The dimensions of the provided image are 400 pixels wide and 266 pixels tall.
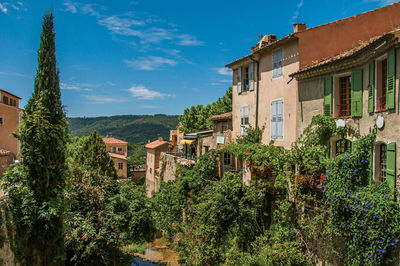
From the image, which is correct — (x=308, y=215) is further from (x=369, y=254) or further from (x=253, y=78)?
(x=253, y=78)

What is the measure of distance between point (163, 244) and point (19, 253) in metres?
18.3

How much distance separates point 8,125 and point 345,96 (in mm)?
31171

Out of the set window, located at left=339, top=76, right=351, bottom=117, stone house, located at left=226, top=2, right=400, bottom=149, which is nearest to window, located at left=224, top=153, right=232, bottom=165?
stone house, located at left=226, top=2, right=400, bottom=149

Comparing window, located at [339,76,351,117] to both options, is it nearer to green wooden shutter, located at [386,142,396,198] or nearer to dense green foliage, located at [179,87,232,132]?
green wooden shutter, located at [386,142,396,198]

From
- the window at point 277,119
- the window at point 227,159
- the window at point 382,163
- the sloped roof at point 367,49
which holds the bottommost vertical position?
the window at point 227,159

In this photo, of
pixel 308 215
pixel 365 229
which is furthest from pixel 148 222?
pixel 365 229

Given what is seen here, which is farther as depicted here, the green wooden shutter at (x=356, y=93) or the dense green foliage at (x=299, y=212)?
the green wooden shutter at (x=356, y=93)

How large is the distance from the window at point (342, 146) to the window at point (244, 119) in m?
7.54

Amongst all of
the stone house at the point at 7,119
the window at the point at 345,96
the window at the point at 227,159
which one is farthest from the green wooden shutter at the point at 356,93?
the stone house at the point at 7,119

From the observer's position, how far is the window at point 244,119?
19.5 m

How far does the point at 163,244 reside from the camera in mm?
25719

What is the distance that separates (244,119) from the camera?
20.0m

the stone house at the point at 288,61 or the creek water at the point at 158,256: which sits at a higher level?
the stone house at the point at 288,61

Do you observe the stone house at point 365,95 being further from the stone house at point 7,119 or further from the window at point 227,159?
the stone house at point 7,119
